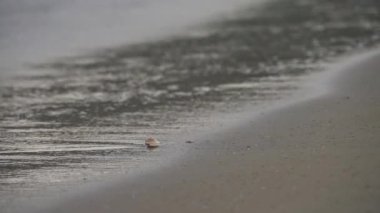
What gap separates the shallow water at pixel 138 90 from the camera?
896 centimetres

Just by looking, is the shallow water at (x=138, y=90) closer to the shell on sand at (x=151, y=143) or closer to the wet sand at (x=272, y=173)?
the shell on sand at (x=151, y=143)

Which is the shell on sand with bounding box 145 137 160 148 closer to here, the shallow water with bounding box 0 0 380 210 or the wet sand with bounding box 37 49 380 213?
the shallow water with bounding box 0 0 380 210

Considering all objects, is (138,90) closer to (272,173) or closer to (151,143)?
(151,143)

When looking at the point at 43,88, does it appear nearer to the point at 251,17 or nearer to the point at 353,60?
the point at 353,60

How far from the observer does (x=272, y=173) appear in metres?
7.86

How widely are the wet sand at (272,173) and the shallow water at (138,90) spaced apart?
0.71m

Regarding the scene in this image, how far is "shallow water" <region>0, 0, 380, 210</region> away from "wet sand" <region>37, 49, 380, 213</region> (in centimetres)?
71

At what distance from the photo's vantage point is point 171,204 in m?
7.17

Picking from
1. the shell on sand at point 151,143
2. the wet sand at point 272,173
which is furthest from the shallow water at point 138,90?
the wet sand at point 272,173

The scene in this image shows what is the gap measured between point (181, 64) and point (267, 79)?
273 centimetres

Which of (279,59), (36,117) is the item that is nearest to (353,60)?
(279,59)

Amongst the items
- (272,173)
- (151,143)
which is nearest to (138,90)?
(151,143)

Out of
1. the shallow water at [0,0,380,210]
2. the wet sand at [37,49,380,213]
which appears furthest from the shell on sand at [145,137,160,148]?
the wet sand at [37,49,380,213]

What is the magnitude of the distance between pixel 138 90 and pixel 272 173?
6.01m
